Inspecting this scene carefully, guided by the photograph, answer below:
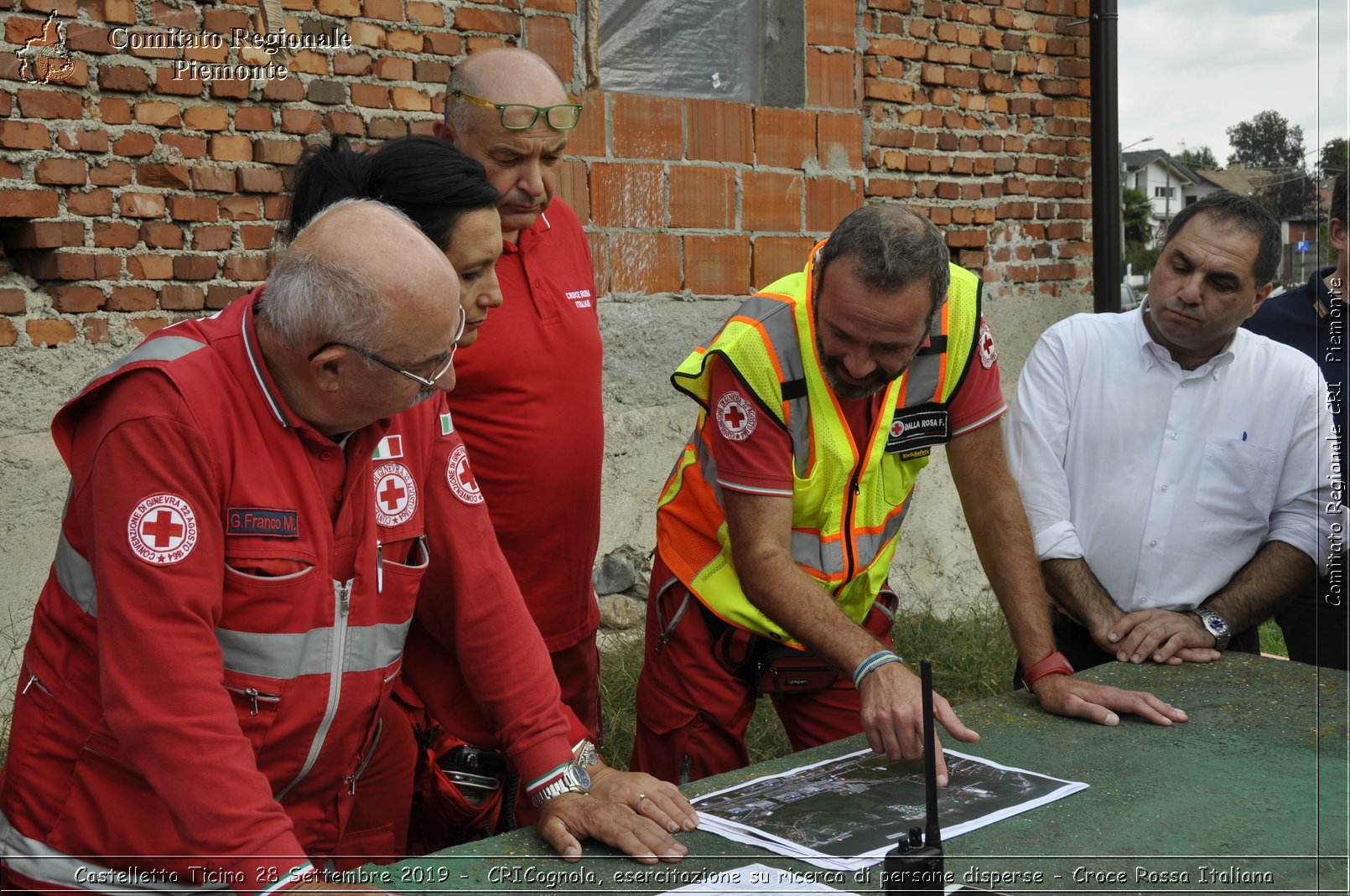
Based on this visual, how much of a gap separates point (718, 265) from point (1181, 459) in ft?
7.04

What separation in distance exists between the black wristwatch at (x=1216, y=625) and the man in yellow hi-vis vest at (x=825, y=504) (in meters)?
0.49

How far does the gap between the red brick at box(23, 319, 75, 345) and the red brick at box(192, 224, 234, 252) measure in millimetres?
432

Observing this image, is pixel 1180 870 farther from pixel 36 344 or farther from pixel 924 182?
pixel 924 182

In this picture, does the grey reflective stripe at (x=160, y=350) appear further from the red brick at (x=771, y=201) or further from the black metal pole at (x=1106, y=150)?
the black metal pole at (x=1106, y=150)

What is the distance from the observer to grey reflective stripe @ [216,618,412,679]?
187cm

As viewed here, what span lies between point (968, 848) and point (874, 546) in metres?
0.99

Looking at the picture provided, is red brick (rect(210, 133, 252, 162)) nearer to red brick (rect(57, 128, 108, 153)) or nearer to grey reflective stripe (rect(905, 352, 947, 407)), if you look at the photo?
red brick (rect(57, 128, 108, 153))

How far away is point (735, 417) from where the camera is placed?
274 centimetres

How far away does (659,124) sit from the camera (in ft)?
15.4

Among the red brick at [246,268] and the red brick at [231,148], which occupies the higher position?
the red brick at [231,148]

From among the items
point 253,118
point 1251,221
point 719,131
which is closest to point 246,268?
point 253,118

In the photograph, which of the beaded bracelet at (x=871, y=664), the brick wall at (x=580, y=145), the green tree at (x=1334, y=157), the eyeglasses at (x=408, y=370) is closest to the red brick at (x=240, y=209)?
the brick wall at (x=580, y=145)

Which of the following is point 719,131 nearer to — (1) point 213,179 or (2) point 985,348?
(1) point 213,179

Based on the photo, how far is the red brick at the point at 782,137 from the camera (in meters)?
5.00
